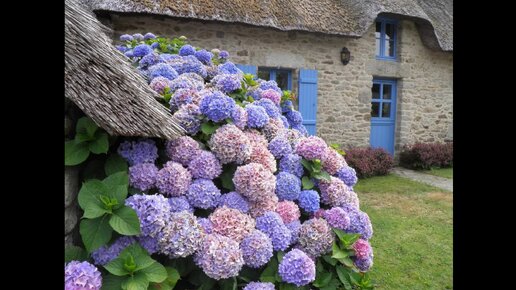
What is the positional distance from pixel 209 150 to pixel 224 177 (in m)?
0.18

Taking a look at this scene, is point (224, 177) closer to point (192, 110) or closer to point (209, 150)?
point (209, 150)

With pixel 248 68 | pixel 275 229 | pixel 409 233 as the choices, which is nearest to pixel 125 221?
pixel 275 229

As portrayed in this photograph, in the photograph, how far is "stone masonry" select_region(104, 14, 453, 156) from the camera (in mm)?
7531

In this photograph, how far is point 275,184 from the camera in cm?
220

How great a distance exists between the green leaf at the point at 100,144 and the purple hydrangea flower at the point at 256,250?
0.76 m

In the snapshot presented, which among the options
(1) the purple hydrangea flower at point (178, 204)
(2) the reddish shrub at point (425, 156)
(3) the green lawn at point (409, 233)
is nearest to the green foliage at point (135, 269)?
(1) the purple hydrangea flower at point (178, 204)

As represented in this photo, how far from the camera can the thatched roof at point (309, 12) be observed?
6734 mm

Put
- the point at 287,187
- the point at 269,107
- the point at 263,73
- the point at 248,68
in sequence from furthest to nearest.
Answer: the point at 263,73 → the point at 248,68 → the point at 269,107 → the point at 287,187

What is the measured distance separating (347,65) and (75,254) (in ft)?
27.6

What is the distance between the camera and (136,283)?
5.32ft

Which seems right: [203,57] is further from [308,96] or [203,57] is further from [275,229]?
[308,96]

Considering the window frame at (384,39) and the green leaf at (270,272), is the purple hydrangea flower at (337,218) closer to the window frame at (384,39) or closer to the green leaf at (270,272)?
the green leaf at (270,272)

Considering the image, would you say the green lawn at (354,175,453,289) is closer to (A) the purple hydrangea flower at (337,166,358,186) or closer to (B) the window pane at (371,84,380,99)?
(A) the purple hydrangea flower at (337,166,358,186)
